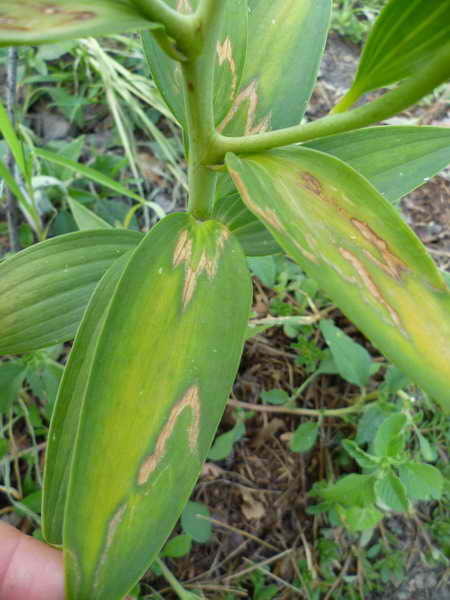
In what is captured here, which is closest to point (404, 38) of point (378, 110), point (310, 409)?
point (378, 110)

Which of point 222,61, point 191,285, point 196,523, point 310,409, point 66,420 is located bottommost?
point 196,523

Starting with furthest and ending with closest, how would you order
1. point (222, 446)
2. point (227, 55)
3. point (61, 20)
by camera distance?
point (222, 446), point (227, 55), point (61, 20)

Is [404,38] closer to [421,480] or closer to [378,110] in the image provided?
[378,110]

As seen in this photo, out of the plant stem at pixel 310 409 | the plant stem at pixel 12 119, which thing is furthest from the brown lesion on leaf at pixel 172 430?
the plant stem at pixel 12 119

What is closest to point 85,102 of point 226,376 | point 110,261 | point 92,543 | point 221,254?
point 110,261

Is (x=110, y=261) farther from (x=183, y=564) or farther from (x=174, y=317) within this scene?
(x=183, y=564)

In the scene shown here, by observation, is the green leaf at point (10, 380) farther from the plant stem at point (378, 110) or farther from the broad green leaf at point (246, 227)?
the plant stem at point (378, 110)

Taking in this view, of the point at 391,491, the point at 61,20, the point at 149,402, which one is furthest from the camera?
the point at 391,491
